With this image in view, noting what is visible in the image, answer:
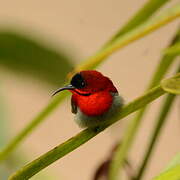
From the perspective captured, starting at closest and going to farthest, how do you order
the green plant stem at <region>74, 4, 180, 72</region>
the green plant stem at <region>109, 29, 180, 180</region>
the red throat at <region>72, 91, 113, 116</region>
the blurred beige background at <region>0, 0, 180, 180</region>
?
the green plant stem at <region>74, 4, 180, 72</region> < the red throat at <region>72, 91, 113, 116</region> < the green plant stem at <region>109, 29, 180, 180</region> < the blurred beige background at <region>0, 0, 180, 180</region>

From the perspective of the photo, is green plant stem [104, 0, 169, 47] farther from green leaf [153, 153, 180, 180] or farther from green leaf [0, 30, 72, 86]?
green leaf [153, 153, 180, 180]

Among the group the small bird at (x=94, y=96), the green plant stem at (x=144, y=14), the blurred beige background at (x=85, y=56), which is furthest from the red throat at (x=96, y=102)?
the blurred beige background at (x=85, y=56)

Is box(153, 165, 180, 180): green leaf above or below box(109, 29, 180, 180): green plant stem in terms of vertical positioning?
above

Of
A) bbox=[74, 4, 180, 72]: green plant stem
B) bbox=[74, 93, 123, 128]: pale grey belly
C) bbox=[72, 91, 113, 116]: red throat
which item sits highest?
bbox=[74, 4, 180, 72]: green plant stem

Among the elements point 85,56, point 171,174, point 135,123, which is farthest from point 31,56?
point 85,56

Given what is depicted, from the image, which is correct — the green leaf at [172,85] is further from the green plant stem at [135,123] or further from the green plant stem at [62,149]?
the green plant stem at [135,123]

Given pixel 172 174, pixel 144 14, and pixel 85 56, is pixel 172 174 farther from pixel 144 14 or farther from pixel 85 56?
pixel 85 56

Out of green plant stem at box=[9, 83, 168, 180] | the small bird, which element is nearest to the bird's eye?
A: the small bird
